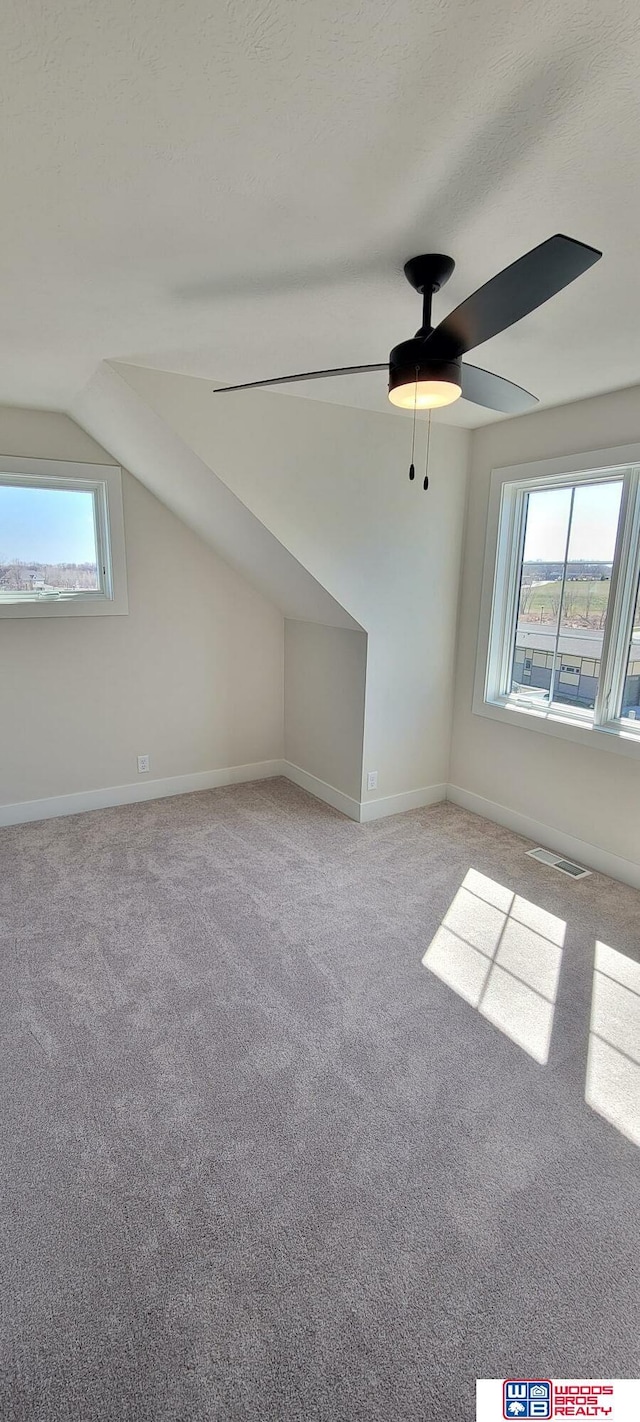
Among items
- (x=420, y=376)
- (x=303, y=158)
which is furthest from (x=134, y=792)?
(x=303, y=158)

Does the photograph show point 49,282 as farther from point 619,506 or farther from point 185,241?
point 619,506

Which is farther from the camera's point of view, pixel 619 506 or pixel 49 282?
pixel 619 506

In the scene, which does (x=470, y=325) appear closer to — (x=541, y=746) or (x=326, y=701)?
(x=541, y=746)

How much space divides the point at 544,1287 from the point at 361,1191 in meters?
0.45

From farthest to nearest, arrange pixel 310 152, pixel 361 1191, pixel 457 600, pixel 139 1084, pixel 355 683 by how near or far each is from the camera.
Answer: pixel 457 600 < pixel 355 683 < pixel 139 1084 < pixel 361 1191 < pixel 310 152

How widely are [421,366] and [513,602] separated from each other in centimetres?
222

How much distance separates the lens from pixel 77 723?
12.5 ft

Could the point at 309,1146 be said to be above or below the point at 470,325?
below

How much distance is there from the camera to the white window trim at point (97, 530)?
3.43m

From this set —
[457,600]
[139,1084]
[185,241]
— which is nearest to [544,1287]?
[139,1084]

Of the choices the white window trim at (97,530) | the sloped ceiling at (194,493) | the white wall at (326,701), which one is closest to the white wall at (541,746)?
the white wall at (326,701)

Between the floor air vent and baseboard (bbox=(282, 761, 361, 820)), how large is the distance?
1.07 metres

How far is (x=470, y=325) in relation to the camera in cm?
155

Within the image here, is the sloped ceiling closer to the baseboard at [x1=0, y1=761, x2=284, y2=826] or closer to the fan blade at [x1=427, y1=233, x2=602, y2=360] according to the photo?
the baseboard at [x1=0, y1=761, x2=284, y2=826]
